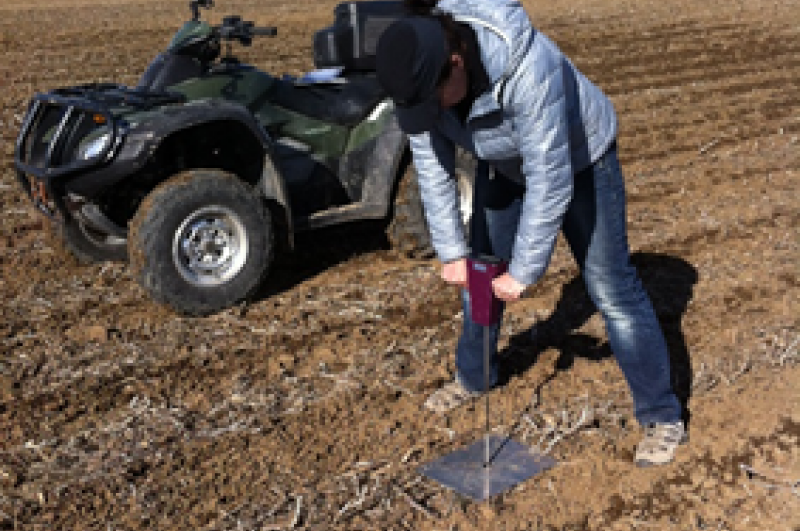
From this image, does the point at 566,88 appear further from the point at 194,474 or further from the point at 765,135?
the point at 765,135

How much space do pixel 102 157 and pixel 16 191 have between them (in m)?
3.03

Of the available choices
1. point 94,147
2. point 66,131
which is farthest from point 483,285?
point 66,131

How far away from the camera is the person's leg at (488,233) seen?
148 inches

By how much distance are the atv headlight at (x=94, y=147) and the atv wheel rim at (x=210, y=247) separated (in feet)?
1.75

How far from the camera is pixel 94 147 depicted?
5020mm

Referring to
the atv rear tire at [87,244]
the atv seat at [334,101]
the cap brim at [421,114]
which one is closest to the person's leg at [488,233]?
the cap brim at [421,114]

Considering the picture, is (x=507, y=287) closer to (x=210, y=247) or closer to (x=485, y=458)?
(x=485, y=458)

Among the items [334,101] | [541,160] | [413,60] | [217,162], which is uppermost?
[413,60]

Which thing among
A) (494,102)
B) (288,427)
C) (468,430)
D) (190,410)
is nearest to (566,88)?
(494,102)

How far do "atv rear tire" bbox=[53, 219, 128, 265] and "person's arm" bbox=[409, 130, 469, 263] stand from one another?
2889mm

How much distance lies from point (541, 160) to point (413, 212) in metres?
2.88

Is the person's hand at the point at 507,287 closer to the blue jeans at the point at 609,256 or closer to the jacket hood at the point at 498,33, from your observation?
the blue jeans at the point at 609,256

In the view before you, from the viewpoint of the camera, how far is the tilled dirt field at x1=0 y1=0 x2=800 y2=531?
11.8 ft

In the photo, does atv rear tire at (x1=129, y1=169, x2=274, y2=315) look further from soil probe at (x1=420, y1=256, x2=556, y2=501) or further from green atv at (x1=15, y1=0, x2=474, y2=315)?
soil probe at (x1=420, y1=256, x2=556, y2=501)
